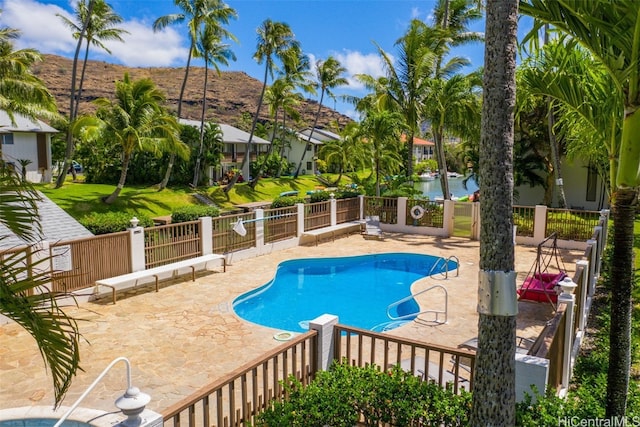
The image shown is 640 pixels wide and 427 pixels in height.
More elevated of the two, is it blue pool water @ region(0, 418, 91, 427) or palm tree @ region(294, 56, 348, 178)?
palm tree @ region(294, 56, 348, 178)

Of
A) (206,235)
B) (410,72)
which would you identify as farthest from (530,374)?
(410,72)

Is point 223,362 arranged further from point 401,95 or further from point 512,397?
point 401,95

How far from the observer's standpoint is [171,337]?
8.38 m

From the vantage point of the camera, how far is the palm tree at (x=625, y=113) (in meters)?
3.82

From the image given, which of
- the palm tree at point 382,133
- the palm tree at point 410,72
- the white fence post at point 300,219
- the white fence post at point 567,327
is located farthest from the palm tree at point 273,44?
the white fence post at point 567,327

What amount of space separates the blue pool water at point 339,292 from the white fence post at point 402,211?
149 inches

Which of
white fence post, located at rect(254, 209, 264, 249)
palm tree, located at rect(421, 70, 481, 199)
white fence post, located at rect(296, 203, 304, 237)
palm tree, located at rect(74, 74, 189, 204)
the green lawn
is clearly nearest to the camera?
white fence post, located at rect(254, 209, 264, 249)

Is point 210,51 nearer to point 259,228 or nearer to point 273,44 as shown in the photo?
point 273,44

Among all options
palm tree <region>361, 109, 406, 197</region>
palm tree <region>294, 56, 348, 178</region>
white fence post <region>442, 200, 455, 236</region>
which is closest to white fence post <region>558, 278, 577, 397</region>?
white fence post <region>442, 200, 455, 236</region>

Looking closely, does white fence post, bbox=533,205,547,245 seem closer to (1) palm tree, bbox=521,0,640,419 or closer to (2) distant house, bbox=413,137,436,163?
(1) palm tree, bbox=521,0,640,419

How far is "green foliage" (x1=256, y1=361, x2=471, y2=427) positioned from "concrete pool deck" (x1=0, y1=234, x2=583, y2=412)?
2.63 metres

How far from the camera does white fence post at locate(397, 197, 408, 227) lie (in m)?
19.3

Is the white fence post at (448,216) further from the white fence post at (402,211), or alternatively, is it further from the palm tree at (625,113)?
the palm tree at (625,113)

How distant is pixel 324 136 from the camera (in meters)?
59.4
